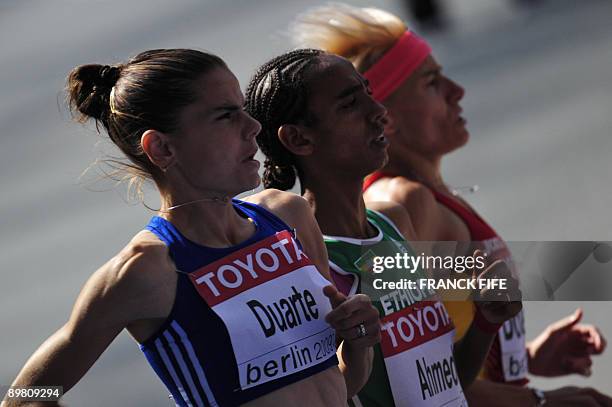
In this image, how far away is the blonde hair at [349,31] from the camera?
4.18 m

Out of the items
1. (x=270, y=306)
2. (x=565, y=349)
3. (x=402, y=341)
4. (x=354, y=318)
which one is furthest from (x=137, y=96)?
(x=565, y=349)

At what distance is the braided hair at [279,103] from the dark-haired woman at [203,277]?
519mm

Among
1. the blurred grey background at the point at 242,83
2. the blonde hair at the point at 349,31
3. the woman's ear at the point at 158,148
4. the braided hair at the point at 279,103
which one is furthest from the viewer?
the blurred grey background at the point at 242,83

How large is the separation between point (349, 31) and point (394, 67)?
0.22 metres

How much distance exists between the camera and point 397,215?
364 centimetres

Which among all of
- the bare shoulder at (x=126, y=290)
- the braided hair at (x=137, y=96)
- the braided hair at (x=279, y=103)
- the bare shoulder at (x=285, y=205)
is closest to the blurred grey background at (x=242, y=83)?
the braided hair at (x=279, y=103)

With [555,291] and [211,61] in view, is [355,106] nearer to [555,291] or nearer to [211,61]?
[211,61]

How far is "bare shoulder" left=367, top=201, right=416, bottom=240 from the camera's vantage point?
360cm

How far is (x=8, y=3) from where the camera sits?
10578mm

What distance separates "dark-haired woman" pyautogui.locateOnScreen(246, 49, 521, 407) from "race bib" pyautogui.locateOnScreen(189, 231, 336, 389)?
430mm

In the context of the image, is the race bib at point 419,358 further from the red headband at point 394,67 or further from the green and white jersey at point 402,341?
the red headband at point 394,67

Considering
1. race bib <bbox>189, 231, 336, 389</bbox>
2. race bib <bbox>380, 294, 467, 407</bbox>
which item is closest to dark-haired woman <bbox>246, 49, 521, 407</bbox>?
race bib <bbox>380, 294, 467, 407</bbox>

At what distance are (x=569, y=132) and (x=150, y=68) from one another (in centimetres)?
633

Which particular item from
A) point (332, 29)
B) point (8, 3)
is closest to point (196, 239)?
point (332, 29)
